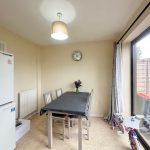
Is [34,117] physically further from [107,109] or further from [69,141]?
[107,109]

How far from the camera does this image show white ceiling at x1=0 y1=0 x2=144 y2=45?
1860mm

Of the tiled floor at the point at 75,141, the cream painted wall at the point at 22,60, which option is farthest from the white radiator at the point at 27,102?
the tiled floor at the point at 75,141

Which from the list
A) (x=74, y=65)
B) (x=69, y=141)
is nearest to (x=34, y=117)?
(x=69, y=141)

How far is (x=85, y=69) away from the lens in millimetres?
4004

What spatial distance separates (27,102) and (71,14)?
2.65 metres

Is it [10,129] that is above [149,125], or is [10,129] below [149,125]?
below

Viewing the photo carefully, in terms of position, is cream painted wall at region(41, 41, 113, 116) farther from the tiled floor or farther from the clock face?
the tiled floor

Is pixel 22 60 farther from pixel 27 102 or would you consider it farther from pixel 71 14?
pixel 71 14

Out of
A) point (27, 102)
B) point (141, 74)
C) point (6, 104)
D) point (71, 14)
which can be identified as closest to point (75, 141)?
point (6, 104)

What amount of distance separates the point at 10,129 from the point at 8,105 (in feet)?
1.30

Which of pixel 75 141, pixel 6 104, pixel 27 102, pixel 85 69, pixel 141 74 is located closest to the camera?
pixel 6 104

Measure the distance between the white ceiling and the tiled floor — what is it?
2307mm

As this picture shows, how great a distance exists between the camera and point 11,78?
2084 millimetres

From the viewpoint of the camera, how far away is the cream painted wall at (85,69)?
152 inches
